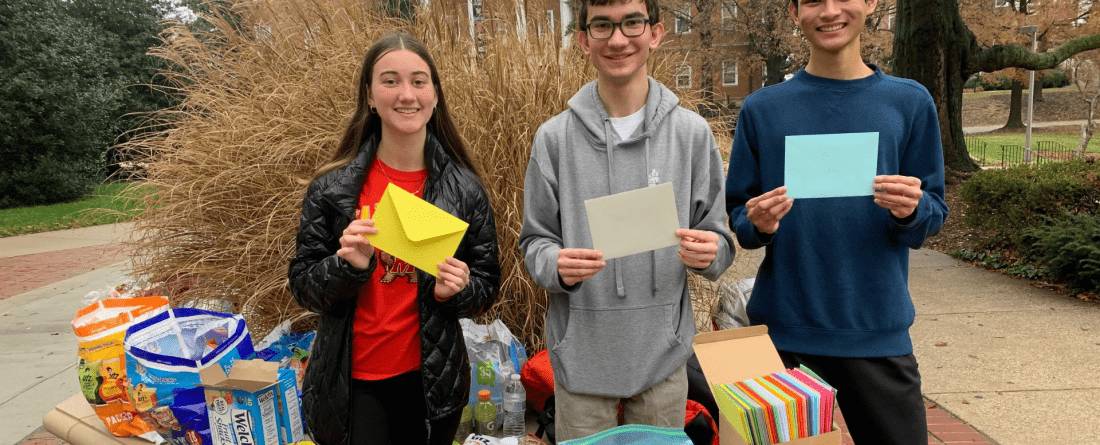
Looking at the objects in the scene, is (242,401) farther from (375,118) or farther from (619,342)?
(619,342)

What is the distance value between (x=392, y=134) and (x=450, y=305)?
0.57 meters

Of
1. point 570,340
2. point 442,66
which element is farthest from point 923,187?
point 442,66

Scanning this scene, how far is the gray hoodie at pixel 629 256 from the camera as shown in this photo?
1.87 metres

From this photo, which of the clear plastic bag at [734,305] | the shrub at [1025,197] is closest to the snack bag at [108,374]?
the clear plastic bag at [734,305]

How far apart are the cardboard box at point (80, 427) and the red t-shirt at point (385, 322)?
52.4 inches

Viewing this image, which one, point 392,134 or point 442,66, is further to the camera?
point 442,66

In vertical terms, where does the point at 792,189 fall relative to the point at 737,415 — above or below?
above

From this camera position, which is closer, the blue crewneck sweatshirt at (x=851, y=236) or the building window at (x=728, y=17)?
the blue crewneck sweatshirt at (x=851, y=236)

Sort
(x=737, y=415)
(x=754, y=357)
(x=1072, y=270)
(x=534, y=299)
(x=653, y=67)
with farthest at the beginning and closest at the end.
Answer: (x=1072, y=270), (x=653, y=67), (x=534, y=299), (x=754, y=357), (x=737, y=415)

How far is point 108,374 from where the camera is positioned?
8.82ft

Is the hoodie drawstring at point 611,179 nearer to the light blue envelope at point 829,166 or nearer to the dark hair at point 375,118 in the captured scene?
the light blue envelope at point 829,166

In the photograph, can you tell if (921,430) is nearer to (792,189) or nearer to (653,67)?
(792,189)

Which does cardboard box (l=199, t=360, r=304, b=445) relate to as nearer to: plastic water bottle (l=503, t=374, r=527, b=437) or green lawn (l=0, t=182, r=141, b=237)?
plastic water bottle (l=503, t=374, r=527, b=437)

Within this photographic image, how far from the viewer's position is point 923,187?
1905 mm
